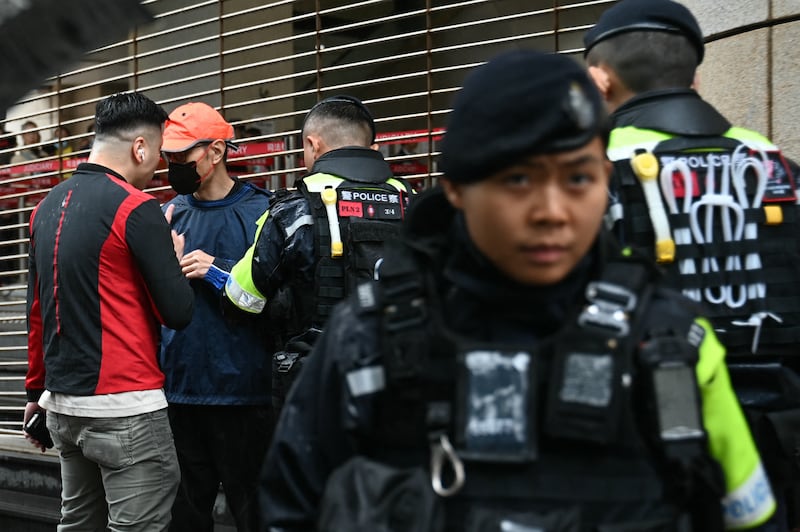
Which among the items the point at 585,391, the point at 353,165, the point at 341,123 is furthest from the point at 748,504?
the point at 341,123

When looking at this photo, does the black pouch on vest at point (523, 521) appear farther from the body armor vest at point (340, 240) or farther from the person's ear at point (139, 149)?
the person's ear at point (139, 149)

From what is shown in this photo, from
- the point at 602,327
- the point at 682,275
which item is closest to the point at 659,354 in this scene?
the point at 602,327

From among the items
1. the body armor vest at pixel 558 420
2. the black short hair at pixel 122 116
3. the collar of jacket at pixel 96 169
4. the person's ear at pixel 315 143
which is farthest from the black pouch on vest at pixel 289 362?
the body armor vest at pixel 558 420

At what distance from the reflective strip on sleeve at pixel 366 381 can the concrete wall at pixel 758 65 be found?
2.95 meters

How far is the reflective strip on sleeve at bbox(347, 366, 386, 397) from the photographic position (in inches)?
66.3

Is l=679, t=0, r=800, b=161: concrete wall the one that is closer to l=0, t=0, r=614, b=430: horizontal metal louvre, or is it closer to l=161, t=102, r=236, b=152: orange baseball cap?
l=0, t=0, r=614, b=430: horizontal metal louvre

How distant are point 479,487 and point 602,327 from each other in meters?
0.34

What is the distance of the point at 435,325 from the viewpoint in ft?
5.47

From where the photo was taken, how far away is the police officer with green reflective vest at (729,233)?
250cm

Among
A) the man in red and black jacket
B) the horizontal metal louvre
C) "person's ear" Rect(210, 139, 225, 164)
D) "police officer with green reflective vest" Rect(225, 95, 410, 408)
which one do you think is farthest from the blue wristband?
the horizontal metal louvre

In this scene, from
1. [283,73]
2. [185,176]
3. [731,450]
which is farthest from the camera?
[283,73]

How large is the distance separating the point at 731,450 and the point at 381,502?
62cm

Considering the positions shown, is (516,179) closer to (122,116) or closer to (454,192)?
(454,192)

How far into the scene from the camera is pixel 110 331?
371cm
